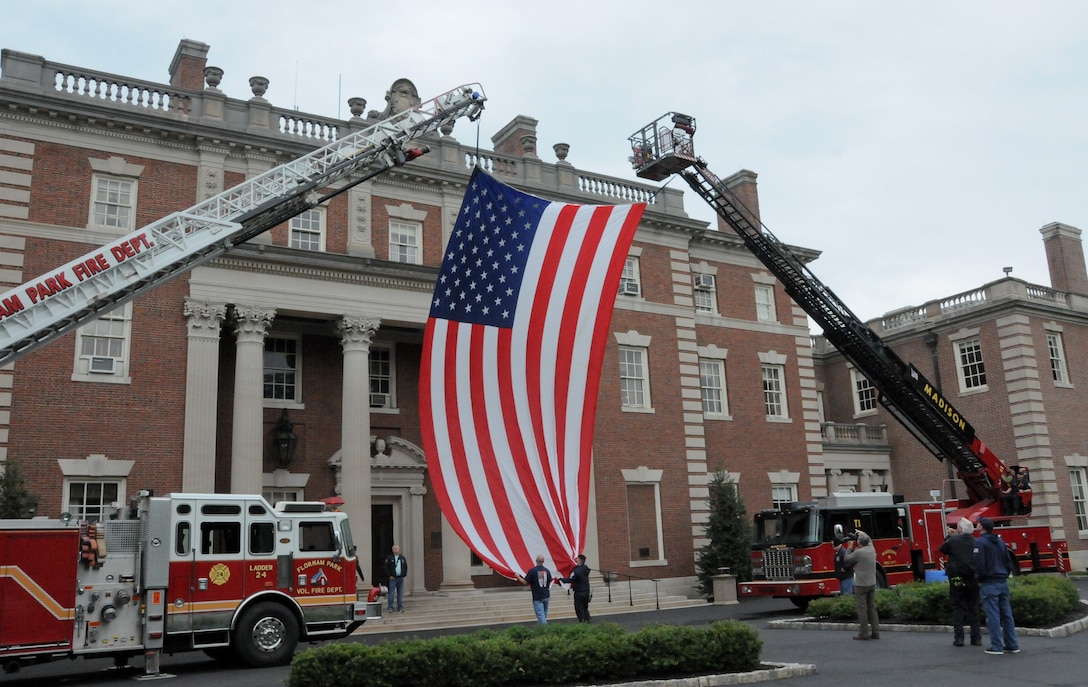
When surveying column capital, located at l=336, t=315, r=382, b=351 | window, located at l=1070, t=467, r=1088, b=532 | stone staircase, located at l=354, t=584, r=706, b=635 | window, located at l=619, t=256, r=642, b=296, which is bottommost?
stone staircase, located at l=354, t=584, r=706, b=635

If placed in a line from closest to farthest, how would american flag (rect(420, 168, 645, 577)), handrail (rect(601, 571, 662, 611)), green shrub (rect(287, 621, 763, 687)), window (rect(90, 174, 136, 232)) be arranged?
1. green shrub (rect(287, 621, 763, 687))
2. american flag (rect(420, 168, 645, 577))
3. window (rect(90, 174, 136, 232))
4. handrail (rect(601, 571, 662, 611))

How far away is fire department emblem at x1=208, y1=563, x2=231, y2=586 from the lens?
15641mm

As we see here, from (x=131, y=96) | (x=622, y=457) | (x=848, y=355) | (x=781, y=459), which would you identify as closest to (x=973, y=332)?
(x=781, y=459)

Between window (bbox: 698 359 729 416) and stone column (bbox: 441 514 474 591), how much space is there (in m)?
11.1

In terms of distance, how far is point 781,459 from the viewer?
33.2 metres

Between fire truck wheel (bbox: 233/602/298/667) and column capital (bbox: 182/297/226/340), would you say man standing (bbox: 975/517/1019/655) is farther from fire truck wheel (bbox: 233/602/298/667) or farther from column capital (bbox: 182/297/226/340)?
column capital (bbox: 182/297/226/340)

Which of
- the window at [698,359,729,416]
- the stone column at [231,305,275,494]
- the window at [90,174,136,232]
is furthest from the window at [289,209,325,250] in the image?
the window at [698,359,729,416]

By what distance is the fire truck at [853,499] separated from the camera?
22641mm

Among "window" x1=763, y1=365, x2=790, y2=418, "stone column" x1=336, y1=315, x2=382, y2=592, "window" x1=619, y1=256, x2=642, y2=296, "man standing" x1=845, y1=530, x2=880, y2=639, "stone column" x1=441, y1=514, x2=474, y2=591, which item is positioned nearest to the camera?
"man standing" x1=845, y1=530, x2=880, y2=639

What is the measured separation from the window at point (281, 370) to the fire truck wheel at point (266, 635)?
33.3 ft

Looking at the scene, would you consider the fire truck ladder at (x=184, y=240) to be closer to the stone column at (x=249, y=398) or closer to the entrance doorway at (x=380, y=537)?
the stone column at (x=249, y=398)

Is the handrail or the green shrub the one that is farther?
the handrail

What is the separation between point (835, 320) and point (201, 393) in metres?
16.7

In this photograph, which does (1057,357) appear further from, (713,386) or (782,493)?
(713,386)
